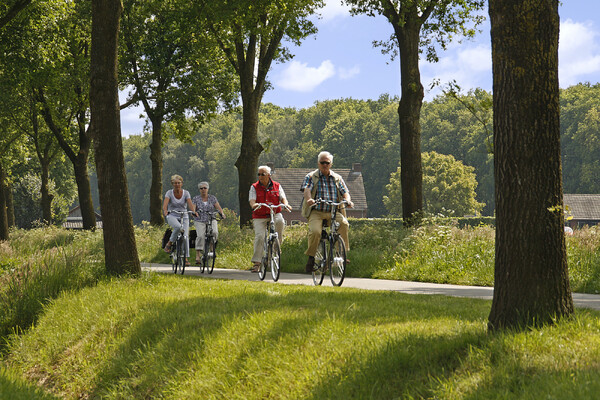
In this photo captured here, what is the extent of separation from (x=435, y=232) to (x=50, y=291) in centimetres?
825

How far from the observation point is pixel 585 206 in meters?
81.8

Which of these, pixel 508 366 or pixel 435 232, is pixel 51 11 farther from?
pixel 508 366

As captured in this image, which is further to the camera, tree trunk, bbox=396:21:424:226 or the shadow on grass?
tree trunk, bbox=396:21:424:226

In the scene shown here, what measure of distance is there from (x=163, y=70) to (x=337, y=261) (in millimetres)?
20636

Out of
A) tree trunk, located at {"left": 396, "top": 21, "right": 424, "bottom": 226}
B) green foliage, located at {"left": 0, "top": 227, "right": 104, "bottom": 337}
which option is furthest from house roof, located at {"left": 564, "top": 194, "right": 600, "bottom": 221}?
green foliage, located at {"left": 0, "top": 227, "right": 104, "bottom": 337}

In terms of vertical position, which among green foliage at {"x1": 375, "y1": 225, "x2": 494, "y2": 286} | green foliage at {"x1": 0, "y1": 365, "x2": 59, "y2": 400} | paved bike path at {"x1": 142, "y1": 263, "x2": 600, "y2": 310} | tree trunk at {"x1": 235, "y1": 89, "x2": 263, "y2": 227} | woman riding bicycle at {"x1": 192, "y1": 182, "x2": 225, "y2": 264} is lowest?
green foliage at {"x1": 0, "y1": 365, "x2": 59, "y2": 400}

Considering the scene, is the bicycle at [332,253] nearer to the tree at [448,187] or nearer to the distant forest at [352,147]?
the distant forest at [352,147]

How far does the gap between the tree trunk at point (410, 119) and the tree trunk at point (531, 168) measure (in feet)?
42.5

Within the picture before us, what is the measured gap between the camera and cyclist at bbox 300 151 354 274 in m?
11.8

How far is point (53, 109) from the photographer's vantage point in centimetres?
3359

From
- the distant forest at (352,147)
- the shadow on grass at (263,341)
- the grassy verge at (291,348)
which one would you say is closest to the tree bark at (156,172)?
the grassy verge at (291,348)

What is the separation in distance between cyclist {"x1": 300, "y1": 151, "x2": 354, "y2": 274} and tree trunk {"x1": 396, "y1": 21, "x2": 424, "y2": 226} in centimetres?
695

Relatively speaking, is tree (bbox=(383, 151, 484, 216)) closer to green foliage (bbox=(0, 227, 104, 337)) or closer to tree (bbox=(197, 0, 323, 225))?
tree (bbox=(197, 0, 323, 225))

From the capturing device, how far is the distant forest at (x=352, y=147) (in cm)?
8625
